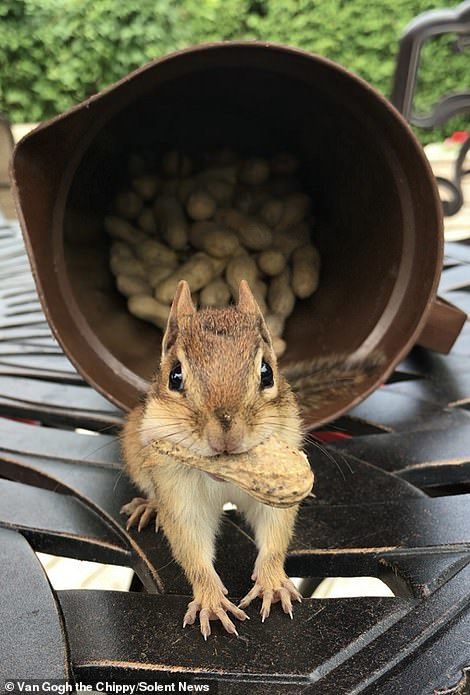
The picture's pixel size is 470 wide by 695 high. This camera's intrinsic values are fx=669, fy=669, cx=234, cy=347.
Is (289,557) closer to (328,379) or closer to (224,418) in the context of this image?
(224,418)

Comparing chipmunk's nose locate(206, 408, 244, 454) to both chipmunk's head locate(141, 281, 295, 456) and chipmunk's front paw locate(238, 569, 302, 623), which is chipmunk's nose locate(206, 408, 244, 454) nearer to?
chipmunk's head locate(141, 281, 295, 456)

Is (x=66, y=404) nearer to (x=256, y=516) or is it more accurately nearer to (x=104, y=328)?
(x=104, y=328)

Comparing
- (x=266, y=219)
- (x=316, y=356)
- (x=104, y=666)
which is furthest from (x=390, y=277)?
(x=104, y=666)

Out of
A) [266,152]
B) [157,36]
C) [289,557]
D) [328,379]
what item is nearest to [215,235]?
[266,152]

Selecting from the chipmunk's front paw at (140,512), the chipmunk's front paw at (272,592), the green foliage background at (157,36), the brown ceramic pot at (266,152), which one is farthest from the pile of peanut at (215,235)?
the green foliage background at (157,36)

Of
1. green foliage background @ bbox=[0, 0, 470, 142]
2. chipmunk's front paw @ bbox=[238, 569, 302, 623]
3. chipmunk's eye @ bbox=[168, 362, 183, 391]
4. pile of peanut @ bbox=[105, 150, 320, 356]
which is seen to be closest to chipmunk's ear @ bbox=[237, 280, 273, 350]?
chipmunk's eye @ bbox=[168, 362, 183, 391]

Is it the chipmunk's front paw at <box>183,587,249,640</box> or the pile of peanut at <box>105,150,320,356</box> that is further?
the pile of peanut at <box>105,150,320,356</box>

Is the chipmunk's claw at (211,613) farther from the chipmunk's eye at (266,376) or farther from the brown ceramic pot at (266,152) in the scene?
the brown ceramic pot at (266,152)
